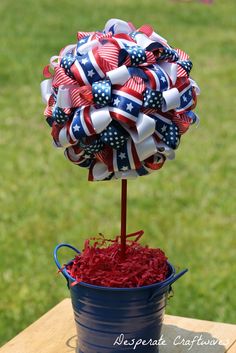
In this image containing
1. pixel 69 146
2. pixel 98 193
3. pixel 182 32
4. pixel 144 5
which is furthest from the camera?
pixel 144 5

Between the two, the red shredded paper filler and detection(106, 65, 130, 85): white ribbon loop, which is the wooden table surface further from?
Result: detection(106, 65, 130, 85): white ribbon loop

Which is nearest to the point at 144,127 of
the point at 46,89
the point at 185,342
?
the point at 46,89

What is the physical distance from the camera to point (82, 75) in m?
1.75

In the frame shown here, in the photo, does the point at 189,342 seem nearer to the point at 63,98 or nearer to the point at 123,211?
the point at 123,211

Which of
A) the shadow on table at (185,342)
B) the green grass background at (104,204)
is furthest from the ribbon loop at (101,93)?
the green grass background at (104,204)

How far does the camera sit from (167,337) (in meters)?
2.12

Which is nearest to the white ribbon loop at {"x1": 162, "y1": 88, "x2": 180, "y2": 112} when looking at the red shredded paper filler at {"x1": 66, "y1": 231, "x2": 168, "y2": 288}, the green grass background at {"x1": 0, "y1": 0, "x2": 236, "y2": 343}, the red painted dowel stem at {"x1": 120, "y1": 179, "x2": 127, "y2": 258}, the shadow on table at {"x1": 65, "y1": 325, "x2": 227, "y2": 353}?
the red painted dowel stem at {"x1": 120, "y1": 179, "x2": 127, "y2": 258}

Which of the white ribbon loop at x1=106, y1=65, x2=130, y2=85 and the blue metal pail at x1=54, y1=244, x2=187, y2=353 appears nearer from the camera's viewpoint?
the white ribbon loop at x1=106, y1=65, x2=130, y2=85

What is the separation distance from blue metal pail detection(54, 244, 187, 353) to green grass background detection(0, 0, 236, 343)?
116 cm

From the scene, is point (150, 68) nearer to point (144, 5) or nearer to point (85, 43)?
point (85, 43)

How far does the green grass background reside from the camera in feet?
10.7

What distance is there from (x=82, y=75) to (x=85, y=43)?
0.36 ft

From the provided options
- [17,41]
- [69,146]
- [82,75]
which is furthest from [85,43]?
[17,41]

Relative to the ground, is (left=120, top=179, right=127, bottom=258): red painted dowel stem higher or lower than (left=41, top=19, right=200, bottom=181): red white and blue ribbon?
lower
